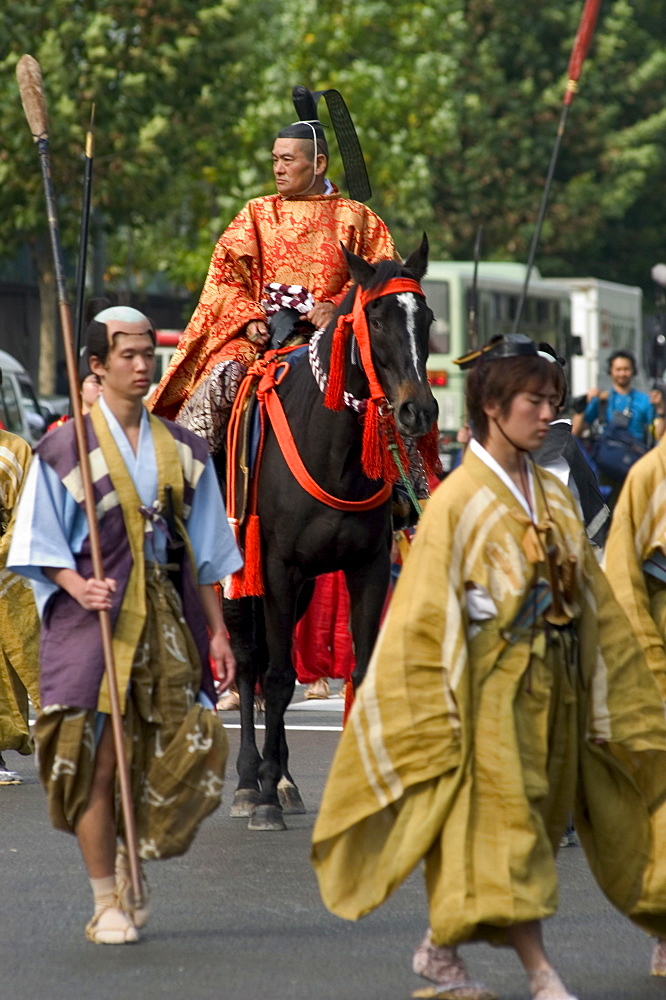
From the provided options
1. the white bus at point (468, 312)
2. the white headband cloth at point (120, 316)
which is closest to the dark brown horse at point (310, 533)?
the white headband cloth at point (120, 316)

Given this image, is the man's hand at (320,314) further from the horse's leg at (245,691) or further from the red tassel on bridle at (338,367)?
the horse's leg at (245,691)

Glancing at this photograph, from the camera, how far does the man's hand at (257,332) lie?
8.88m

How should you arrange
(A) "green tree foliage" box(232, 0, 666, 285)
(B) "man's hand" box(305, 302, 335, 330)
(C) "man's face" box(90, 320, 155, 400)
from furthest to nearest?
(A) "green tree foliage" box(232, 0, 666, 285), (B) "man's hand" box(305, 302, 335, 330), (C) "man's face" box(90, 320, 155, 400)

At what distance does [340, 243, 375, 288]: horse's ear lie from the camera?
7.86 meters

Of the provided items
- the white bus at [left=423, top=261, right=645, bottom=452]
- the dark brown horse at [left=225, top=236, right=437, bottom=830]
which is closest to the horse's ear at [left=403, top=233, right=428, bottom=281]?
the dark brown horse at [left=225, top=236, right=437, bottom=830]

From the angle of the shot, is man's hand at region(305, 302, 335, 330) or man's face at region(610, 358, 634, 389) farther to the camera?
man's face at region(610, 358, 634, 389)

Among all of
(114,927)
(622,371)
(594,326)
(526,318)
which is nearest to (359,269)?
(114,927)

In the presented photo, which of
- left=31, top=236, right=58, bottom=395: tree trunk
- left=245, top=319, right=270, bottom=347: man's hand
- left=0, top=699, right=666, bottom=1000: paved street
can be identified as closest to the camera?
left=0, top=699, right=666, bottom=1000: paved street

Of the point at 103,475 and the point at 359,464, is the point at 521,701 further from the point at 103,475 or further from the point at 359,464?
the point at 359,464

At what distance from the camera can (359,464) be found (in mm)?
8086

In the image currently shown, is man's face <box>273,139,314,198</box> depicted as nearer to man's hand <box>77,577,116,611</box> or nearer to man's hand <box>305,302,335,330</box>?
man's hand <box>305,302,335,330</box>

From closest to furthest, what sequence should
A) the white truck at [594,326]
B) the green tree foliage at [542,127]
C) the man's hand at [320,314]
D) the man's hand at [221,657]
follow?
1. the man's hand at [221,657]
2. the man's hand at [320,314]
3. the white truck at [594,326]
4. the green tree foliage at [542,127]

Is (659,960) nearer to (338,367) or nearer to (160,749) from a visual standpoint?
(160,749)

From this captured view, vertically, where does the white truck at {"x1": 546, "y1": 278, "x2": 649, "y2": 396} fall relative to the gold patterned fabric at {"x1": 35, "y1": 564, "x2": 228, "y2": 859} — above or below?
below
